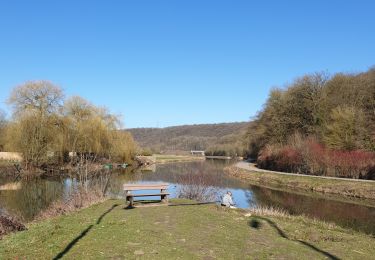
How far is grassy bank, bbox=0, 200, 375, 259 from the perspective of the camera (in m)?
8.85

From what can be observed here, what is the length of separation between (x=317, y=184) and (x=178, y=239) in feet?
92.9

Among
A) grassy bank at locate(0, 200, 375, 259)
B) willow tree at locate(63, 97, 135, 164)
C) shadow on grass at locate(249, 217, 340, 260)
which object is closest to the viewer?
grassy bank at locate(0, 200, 375, 259)

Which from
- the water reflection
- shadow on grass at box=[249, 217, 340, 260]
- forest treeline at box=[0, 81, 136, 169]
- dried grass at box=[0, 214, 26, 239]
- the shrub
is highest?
forest treeline at box=[0, 81, 136, 169]

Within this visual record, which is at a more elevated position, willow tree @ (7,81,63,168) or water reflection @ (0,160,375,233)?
willow tree @ (7,81,63,168)

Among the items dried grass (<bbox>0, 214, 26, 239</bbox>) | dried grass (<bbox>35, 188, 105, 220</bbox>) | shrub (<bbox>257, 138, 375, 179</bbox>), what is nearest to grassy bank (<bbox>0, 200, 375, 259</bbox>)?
dried grass (<bbox>0, 214, 26, 239</bbox>)

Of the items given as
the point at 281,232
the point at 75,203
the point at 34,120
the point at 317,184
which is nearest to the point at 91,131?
the point at 34,120

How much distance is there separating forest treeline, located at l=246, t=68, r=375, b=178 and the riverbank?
→ 3705 millimetres

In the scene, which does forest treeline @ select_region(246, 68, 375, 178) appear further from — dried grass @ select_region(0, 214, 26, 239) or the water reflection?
dried grass @ select_region(0, 214, 26, 239)

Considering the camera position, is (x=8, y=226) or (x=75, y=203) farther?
(x=75, y=203)

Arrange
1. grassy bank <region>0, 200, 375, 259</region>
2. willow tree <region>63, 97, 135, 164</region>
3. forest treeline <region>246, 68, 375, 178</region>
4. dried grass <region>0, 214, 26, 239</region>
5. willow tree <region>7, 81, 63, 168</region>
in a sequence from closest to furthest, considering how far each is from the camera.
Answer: grassy bank <region>0, 200, 375, 259</region> → dried grass <region>0, 214, 26, 239</region> → forest treeline <region>246, 68, 375, 178</region> → willow tree <region>7, 81, 63, 168</region> → willow tree <region>63, 97, 135, 164</region>

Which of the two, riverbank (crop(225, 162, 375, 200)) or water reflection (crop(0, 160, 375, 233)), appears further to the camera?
riverbank (crop(225, 162, 375, 200))

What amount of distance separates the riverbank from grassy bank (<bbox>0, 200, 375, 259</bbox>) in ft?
62.2

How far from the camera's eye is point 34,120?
166ft

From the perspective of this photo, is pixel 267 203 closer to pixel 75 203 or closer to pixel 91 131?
pixel 75 203
